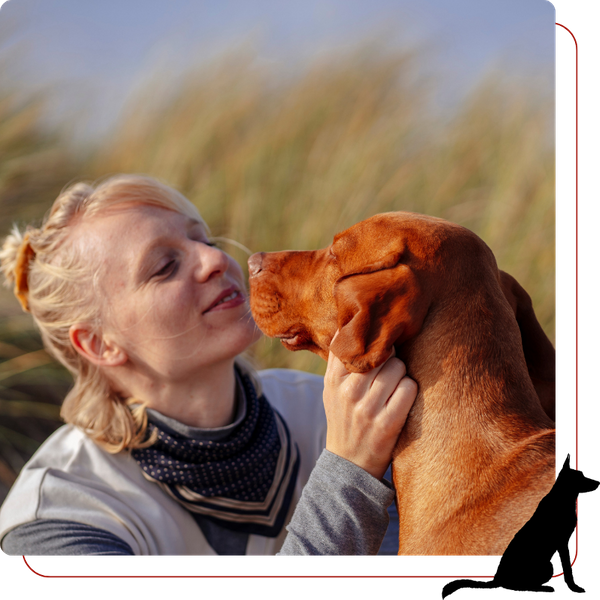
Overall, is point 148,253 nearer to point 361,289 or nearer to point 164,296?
point 164,296

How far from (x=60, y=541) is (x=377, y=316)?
1458mm

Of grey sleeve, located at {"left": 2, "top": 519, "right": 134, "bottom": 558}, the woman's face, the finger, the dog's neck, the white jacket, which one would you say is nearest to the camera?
A: the dog's neck

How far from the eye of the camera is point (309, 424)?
301cm

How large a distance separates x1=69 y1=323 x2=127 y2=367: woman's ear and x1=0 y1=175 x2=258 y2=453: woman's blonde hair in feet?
0.15

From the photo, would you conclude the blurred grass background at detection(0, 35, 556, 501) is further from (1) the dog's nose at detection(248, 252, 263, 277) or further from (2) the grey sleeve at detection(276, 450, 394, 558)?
(2) the grey sleeve at detection(276, 450, 394, 558)

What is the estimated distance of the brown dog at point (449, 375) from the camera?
1529 mm

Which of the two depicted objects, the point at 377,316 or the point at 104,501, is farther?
the point at 104,501

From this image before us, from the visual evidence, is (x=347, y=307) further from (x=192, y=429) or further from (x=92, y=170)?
(x=92, y=170)

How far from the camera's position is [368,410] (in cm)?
170

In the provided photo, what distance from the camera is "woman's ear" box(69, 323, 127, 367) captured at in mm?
2521

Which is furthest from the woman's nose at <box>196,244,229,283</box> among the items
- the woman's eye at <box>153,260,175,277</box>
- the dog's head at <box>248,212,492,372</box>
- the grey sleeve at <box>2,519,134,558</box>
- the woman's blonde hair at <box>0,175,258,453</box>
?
the grey sleeve at <box>2,519,134,558</box>

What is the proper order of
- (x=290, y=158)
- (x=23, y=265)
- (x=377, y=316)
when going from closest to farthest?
(x=377, y=316) → (x=23, y=265) → (x=290, y=158)

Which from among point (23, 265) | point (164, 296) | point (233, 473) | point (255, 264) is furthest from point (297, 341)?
point (23, 265)

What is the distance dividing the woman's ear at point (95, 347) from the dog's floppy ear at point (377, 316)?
4.32 feet
